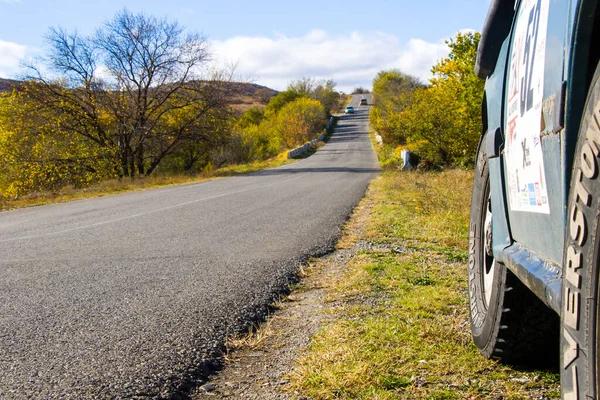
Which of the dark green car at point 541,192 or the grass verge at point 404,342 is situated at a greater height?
the dark green car at point 541,192

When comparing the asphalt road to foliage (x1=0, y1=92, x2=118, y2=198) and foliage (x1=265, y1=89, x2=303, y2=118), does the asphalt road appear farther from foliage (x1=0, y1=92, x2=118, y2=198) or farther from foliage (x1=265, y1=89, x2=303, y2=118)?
foliage (x1=265, y1=89, x2=303, y2=118)

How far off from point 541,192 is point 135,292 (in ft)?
12.3

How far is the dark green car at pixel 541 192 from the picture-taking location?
125 centimetres

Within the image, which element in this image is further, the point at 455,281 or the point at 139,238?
the point at 139,238

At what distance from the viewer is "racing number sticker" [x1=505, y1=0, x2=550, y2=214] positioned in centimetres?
182

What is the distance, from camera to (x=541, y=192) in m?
1.83

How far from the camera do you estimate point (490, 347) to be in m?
2.82

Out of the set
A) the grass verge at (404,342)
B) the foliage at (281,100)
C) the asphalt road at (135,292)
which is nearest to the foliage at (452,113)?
the asphalt road at (135,292)

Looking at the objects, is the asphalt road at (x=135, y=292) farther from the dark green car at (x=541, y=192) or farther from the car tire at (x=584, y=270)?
the car tire at (x=584, y=270)

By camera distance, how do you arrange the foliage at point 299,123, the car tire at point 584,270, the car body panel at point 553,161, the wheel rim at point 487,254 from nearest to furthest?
the car tire at point 584,270
the car body panel at point 553,161
the wheel rim at point 487,254
the foliage at point 299,123

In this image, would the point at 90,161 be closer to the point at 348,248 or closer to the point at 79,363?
the point at 348,248

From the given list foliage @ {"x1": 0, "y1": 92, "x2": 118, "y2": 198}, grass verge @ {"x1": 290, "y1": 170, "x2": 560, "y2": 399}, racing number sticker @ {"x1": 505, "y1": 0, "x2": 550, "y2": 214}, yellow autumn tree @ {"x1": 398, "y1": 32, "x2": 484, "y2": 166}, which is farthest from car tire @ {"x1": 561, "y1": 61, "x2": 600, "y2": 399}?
foliage @ {"x1": 0, "y1": 92, "x2": 118, "y2": 198}

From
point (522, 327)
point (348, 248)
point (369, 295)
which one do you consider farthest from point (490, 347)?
point (348, 248)

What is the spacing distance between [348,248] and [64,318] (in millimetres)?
3878
